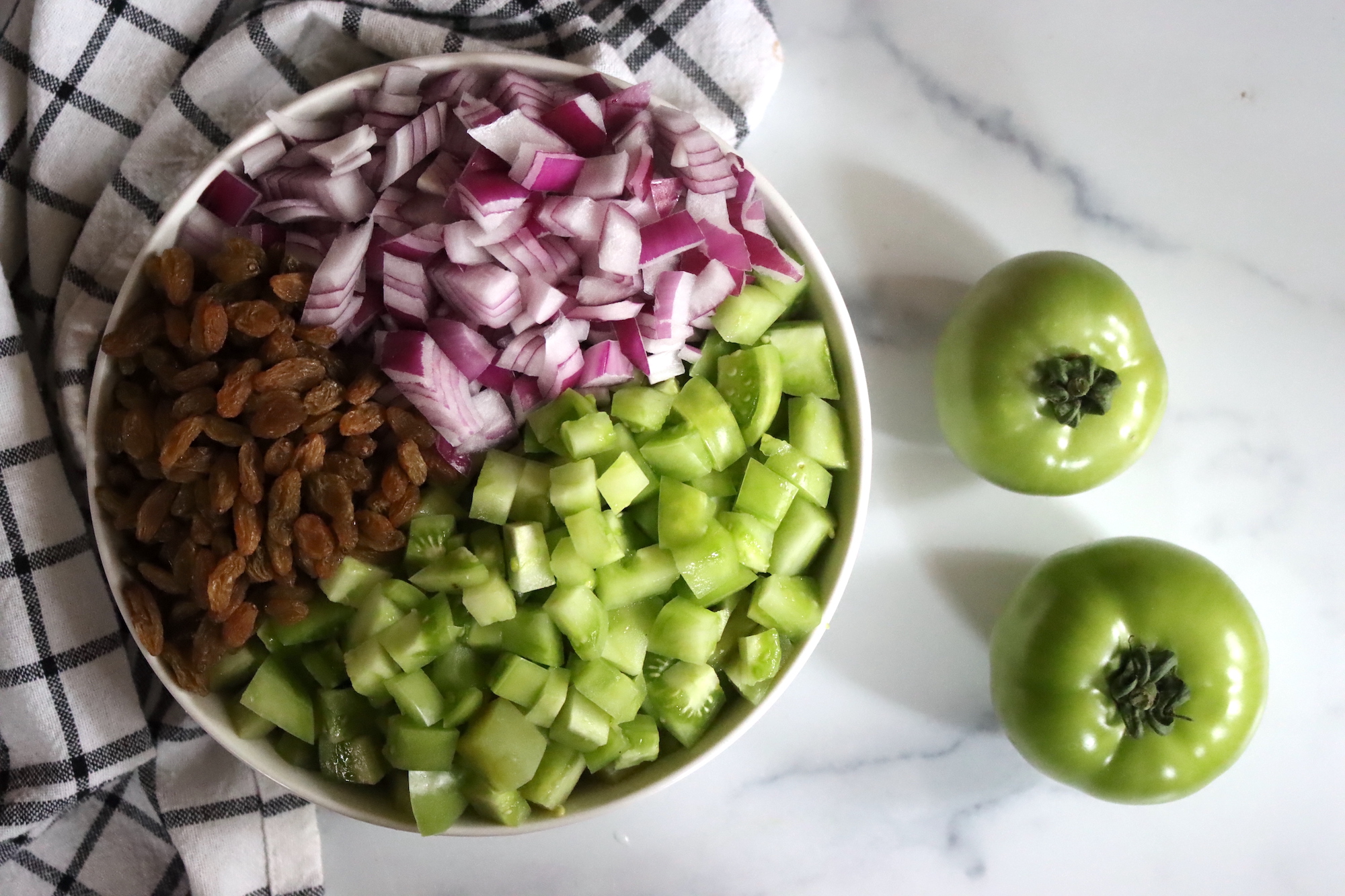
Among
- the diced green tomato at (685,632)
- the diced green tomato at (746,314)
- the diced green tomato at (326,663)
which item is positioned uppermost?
the diced green tomato at (746,314)

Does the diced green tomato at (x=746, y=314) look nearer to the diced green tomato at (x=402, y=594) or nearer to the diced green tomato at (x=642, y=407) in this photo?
the diced green tomato at (x=642, y=407)

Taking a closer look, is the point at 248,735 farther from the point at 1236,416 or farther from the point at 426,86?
the point at 1236,416

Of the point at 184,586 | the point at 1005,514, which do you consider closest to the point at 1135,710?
the point at 1005,514

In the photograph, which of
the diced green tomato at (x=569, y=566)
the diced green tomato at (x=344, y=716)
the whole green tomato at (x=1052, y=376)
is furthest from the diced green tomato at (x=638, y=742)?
the whole green tomato at (x=1052, y=376)

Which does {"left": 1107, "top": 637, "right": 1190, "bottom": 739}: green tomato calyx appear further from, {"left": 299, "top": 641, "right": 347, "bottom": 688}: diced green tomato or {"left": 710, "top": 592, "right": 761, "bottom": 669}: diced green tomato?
{"left": 299, "top": 641, "right": 347, "bottom": 688}: diced green tomato

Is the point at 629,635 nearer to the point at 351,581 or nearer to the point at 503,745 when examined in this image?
the point at 503,745

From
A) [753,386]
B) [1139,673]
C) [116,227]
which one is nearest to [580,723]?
[753,386]

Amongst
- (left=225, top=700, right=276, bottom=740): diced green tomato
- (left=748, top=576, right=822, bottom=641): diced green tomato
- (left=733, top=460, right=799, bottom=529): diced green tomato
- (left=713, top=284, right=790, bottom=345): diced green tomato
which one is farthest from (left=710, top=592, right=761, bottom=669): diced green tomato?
(left=225, top=700, right=276, bottom=740): diced green tomato
